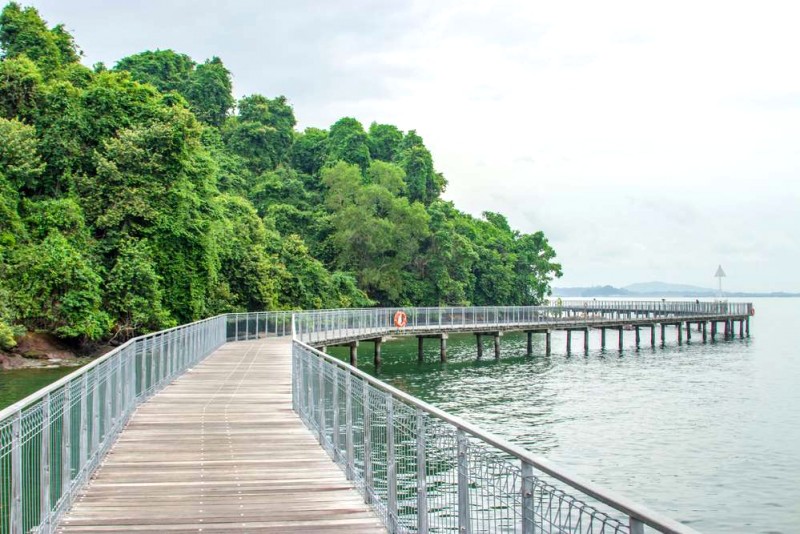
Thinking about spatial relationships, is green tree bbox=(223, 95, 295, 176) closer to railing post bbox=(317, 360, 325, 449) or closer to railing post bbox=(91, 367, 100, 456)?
railing post bbox=(317, 360, 325, 449)

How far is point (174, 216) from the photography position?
135ft

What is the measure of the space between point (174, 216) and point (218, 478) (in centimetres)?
3254

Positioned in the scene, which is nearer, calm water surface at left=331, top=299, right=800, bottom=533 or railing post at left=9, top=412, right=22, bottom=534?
railing post at left=9, top=412, right=22, bottom=534

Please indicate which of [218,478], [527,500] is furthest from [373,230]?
[527,500]

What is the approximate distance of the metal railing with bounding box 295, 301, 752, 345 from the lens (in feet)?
128

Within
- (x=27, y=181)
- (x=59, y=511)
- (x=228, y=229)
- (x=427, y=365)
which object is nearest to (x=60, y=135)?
(x=27, y=181)

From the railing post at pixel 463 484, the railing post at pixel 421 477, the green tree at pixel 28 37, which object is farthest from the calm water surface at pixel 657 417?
the green tree at pixel 28 37

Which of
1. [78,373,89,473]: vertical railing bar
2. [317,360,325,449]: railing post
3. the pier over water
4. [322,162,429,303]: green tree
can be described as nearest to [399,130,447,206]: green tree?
[322,162,429,303]: green tree

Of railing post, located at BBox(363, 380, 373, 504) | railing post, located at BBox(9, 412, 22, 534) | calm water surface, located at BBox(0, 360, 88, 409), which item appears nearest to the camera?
railing post, located at BBox(9, 412, 22, 534)

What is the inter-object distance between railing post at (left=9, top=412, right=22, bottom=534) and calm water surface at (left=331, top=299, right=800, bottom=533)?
13.1 metres

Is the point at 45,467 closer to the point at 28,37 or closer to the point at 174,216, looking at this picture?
the point at 174,216

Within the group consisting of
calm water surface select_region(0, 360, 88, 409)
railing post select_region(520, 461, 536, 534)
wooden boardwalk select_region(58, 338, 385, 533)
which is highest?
railing post select_region(520, 461, 536, 534)

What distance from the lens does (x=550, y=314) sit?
6022 centimetres

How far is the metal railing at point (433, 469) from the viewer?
15.0ft
